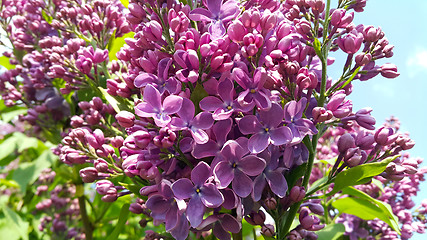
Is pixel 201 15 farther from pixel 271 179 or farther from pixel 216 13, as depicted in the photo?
pixel 271 179

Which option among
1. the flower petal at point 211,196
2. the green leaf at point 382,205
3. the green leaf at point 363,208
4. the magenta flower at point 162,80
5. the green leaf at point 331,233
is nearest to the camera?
the flower petal at point 211,196

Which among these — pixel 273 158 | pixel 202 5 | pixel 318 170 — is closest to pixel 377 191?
pixel 318 170

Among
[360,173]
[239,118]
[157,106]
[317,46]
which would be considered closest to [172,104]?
[157,106]

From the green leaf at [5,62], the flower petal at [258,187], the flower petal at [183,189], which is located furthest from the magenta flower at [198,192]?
the green leaf at [5,62]

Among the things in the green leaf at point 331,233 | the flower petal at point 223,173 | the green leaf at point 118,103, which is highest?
the flower petal at point 223,173

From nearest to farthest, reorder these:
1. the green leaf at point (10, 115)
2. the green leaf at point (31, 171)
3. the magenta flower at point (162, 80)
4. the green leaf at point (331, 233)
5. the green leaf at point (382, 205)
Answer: the magenta flower at point (162, 80) < the green leaf at point (382, 205) < the green leaf at point (331, 233) < the green leaf at point (31, 171) < the green leaf at point (10, 115)

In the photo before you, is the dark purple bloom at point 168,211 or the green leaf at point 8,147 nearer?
the dark purple bloom at point 168,211

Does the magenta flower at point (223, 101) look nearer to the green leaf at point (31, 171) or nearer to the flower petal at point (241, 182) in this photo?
the flower petal at point (241, 182)

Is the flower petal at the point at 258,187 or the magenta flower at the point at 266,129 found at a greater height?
the magenta flower at the point at 266,129

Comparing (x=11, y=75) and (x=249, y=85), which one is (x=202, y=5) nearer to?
(x=249, y=85)
